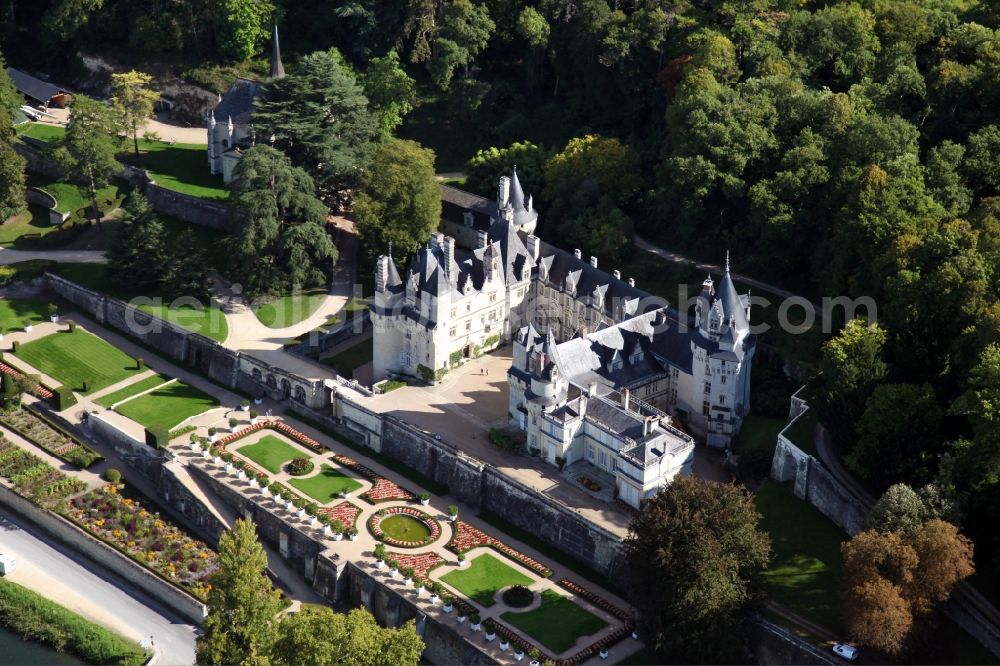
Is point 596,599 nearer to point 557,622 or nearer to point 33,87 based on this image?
point 557,622

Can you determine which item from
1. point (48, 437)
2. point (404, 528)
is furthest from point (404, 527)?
point (48, 437)

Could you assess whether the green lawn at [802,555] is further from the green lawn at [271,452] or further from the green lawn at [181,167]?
the green lawn at [181,167]

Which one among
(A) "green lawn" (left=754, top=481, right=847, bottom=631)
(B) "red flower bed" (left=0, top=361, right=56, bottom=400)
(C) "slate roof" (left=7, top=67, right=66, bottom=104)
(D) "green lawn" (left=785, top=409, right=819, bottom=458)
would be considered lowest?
(B) "red flower bed" (left=0, top=361, right=56, bottom=400)

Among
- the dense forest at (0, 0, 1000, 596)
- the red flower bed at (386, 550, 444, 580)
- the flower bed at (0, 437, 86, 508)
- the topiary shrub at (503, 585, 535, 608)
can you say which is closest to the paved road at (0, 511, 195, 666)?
the flower bed at (0, 437, 86, 508)

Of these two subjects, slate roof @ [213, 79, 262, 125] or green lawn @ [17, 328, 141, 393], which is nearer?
green lawn @ [17, 328, 141, 393]

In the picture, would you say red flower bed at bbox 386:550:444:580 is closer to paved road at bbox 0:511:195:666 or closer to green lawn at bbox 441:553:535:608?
green lawn at bbox 441:553:535:608
